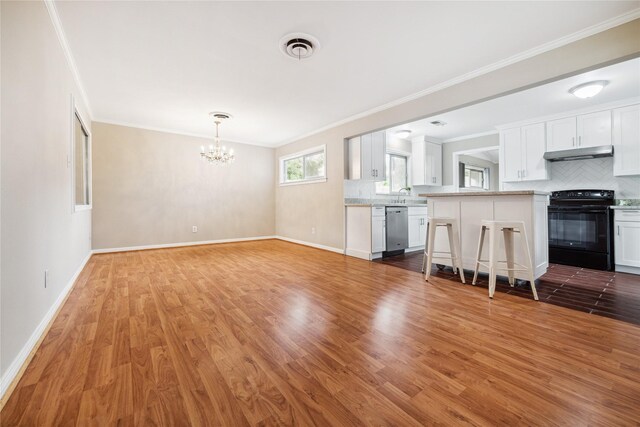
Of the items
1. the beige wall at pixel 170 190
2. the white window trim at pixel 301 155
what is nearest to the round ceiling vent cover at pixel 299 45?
the white window trim at pixel 301 155

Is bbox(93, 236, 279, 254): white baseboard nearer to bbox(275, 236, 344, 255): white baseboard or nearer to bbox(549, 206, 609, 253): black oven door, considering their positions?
bbox(275, 236, 344, 255): white baseboard

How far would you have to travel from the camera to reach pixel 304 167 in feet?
20.7

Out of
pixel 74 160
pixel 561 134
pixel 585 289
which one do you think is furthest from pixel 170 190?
pixel 561 134

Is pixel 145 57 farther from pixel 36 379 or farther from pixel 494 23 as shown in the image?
pixel 494 23

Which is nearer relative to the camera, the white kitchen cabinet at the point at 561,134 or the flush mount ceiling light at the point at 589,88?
the flush mount ceiling light at the point at 589,88

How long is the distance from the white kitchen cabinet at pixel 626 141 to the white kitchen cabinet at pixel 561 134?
18.6 inches

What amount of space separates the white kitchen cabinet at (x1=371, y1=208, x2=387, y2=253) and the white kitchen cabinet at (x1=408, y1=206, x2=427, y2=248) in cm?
89

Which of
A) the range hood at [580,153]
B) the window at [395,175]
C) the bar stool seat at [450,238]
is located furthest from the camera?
the window at [395,175]

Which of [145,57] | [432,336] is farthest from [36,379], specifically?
[145,57]

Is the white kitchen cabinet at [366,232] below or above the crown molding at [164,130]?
below

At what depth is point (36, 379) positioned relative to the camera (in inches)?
54.9

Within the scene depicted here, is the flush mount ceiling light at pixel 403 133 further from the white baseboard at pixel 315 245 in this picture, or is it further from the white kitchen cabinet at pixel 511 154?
the white baseboard at pixel 315 245

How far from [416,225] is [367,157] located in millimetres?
1719

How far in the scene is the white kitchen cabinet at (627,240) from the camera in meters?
3.57
